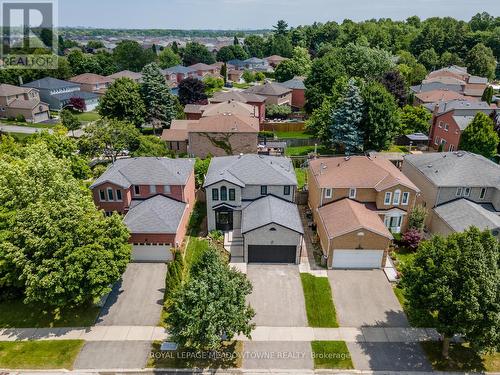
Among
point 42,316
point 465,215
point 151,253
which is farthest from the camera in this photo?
point 465,215

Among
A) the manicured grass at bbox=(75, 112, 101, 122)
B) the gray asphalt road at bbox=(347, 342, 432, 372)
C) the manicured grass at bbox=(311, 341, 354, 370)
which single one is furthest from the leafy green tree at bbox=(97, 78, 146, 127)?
the gray asphalt road at bbox=(347, 342, 432, 372)

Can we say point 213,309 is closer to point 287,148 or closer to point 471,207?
point 471,207

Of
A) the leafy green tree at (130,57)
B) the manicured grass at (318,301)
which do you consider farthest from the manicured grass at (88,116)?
the manicured grass at (318,301)

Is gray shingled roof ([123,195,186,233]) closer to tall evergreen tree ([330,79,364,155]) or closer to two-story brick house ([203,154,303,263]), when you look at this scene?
two-story brick house ([203,154,303,263])

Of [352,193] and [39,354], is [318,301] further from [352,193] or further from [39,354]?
[39,354]

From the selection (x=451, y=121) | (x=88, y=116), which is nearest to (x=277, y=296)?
(x=451, y=121)

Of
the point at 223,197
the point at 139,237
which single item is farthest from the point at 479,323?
the point at 139,237

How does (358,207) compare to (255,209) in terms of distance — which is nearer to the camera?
(358,207)

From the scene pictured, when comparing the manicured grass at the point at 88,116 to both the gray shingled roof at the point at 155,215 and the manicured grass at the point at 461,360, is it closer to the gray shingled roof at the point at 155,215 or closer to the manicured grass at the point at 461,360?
the gray shingled roof at the point at 155,215
